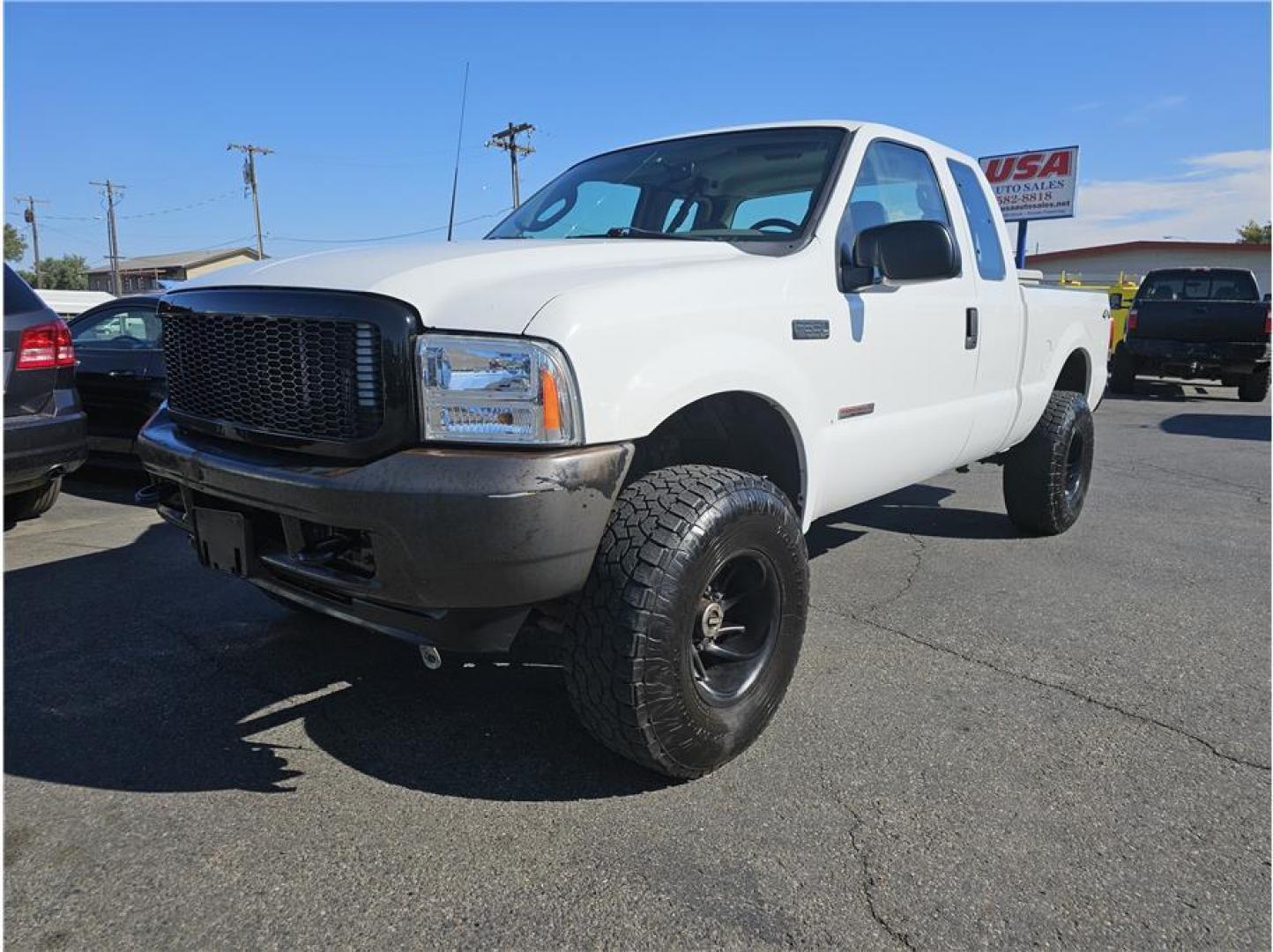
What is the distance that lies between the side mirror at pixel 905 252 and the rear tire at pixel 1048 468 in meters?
2.27

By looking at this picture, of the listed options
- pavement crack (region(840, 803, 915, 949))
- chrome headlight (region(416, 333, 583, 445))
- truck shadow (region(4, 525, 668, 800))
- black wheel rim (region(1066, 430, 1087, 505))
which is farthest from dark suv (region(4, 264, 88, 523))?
black wheel rim (region(1066, 430, 1087, 505))

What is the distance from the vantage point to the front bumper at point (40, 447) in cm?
457

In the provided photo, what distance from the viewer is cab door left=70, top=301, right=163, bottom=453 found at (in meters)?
6.33

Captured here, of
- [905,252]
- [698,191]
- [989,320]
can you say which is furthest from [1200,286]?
[905,252]

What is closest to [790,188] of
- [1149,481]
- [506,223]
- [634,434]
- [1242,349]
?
[506,223]

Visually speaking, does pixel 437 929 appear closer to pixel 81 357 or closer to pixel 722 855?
pixel 722 855

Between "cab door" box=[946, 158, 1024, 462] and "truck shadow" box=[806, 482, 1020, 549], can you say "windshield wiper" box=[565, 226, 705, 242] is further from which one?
"truck shadow" box=[806, 482, 1020, 549]

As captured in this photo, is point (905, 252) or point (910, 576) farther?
point (910, 576)

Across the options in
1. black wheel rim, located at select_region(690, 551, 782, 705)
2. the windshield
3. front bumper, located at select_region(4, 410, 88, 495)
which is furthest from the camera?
front bumper, located at select_region(4, 410, 88, 495)

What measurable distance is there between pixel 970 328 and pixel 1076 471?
2.10m

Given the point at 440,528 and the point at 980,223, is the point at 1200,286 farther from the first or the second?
the point at 440,528

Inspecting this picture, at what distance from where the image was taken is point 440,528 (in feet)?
6.95

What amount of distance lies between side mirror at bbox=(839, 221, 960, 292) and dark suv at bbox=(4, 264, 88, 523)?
4055 mm

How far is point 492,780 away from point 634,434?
3.57ft
